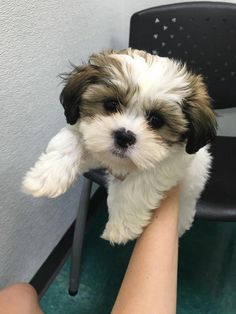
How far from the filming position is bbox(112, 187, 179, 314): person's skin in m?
0.89

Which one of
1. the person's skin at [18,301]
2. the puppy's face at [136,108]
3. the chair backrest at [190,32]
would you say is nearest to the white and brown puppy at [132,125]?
the puppy's face at [136,108]

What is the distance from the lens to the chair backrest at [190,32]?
1.55 m

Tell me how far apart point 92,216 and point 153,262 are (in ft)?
3.47

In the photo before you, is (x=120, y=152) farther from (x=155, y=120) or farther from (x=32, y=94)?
(x=32, y=94)

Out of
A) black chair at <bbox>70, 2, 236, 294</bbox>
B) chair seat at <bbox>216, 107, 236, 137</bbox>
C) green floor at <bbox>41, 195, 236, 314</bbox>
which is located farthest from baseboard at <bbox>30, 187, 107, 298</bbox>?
chair seat at <bbox>216, 107, 236, 137</bbox>

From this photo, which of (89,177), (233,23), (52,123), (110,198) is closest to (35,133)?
(52,123)

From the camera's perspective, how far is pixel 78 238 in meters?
1.65

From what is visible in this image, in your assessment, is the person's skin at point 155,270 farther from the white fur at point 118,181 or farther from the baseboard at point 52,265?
the baseboard at point 52,265

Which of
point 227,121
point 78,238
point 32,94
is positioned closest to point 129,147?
point 32,94

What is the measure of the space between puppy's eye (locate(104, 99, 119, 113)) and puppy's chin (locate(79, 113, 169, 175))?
0.06 feet

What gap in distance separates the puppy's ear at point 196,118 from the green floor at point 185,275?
982mm

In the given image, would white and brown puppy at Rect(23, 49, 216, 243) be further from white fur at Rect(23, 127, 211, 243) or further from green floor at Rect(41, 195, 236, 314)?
green floor at Rect(41, 195, 236, 314)

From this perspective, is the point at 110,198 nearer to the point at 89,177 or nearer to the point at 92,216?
the point at 89,177

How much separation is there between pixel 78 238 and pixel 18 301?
78 cm
